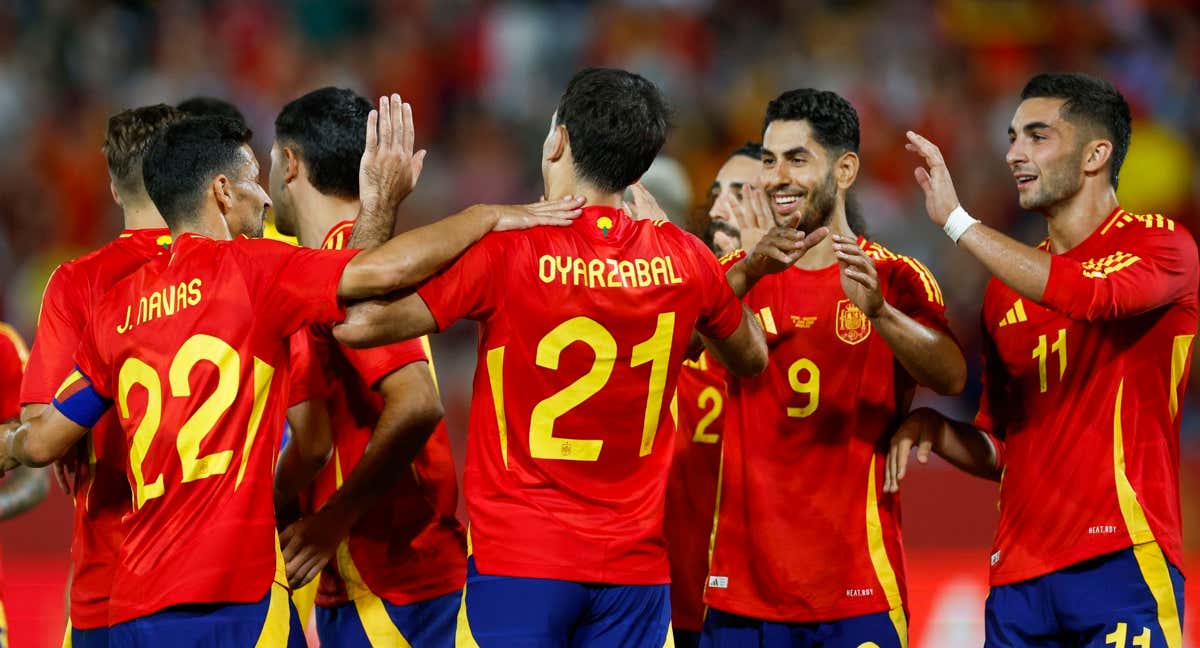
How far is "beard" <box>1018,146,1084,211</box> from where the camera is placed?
5.94 meters

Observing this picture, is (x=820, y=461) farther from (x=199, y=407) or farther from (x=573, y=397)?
(x=199, y=407)

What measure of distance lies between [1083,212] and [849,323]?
3.32 ft

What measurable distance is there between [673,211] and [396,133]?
9.00ft

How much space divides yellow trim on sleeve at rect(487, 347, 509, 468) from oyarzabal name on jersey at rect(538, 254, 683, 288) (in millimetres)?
284

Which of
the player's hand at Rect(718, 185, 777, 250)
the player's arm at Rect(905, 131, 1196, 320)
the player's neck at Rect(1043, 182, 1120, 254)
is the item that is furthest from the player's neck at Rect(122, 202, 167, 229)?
the player's neck at Rect(1043, 182, 1120, 254)

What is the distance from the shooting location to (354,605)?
18.8 ft

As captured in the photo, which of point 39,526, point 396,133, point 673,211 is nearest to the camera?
point 396,133

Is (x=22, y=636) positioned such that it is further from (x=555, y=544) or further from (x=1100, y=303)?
(x=1100, y=303)

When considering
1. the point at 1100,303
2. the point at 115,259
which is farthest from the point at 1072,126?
the point at 115,259

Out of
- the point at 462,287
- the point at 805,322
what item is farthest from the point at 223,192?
the point at 805,322

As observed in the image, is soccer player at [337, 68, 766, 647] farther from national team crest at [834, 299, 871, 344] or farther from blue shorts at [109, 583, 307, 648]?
national team crest at [834, 299, 871, 344]

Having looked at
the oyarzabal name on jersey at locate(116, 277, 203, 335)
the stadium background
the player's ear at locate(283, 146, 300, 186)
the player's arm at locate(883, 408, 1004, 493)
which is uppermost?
the stadium background

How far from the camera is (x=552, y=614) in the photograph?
15.6 feet

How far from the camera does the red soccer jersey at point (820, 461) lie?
5.93m
